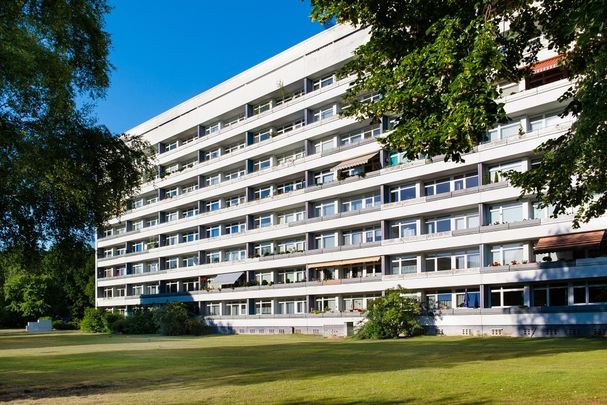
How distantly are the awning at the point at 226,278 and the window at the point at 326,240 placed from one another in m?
12.5

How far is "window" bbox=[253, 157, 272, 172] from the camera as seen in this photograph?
239 feet

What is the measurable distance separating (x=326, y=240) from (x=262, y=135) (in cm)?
1641

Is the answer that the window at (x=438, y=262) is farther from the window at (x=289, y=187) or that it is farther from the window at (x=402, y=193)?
the window at (x=289, y=187)

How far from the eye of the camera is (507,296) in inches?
1907

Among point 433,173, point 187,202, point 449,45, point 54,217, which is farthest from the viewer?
point 187,202

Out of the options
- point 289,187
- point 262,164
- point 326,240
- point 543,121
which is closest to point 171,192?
point 262,164

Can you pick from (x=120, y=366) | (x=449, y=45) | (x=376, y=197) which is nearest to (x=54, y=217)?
(x=120, y=366)

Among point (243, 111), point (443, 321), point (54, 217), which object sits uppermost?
point (243, 111)

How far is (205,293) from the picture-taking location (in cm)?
7700

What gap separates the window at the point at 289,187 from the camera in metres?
68.8

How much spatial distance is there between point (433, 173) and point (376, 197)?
8.31m

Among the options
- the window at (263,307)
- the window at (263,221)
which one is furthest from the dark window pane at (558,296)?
the window at (263,221)

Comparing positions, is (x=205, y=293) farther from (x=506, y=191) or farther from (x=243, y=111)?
(x=506, y=191)

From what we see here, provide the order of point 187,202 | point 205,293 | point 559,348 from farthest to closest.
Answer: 1. point 187,202
2. point 205,293
3. point 559,348
